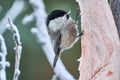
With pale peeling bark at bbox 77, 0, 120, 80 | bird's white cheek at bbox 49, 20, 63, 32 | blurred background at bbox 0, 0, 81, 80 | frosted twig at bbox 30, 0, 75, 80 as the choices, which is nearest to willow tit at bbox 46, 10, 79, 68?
bird's white cheek at bbox 49, 20, 63, 32

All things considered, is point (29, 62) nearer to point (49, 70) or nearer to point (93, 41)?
point (49, 70)

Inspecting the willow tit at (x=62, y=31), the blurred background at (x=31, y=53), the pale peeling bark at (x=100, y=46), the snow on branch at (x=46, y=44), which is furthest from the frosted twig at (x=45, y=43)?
the blurred background at (x=31, y=53)

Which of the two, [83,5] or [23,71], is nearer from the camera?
[83,5]

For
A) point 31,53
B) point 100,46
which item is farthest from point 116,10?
point 31,53

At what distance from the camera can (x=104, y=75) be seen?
0.93 m

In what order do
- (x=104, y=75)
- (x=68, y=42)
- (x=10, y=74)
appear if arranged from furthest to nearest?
(x=10, y=74) → (x=68, y=42) → (x=104, y=75)

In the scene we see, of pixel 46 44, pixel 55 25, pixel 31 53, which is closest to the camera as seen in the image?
pixel 55 25

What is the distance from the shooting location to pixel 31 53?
2510 millimetres

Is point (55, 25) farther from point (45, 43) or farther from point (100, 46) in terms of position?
point (100, 46)

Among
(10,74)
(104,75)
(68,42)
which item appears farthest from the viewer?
(10,74)

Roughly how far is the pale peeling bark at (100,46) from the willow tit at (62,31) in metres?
0.21

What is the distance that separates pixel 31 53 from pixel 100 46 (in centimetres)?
160

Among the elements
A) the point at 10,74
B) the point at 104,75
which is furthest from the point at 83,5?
the point at 10,74

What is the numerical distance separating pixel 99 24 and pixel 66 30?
1.10ft
